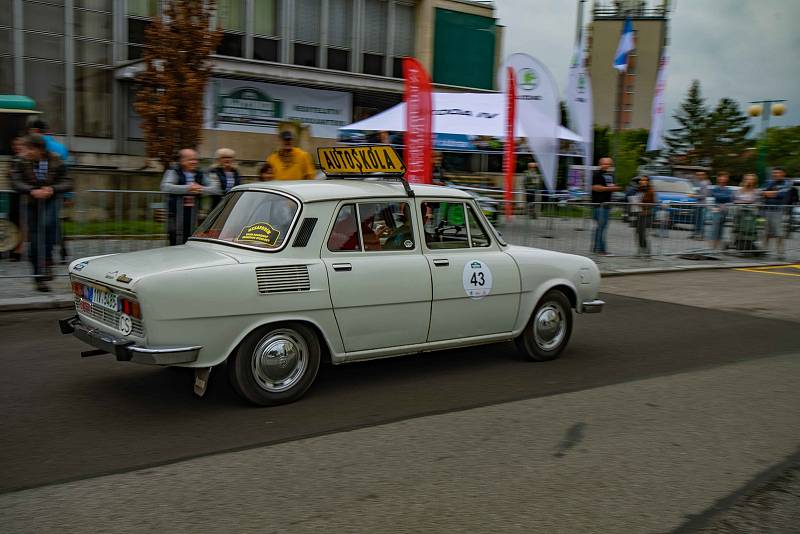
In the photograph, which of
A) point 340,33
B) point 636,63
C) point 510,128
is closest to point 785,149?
point 636,63

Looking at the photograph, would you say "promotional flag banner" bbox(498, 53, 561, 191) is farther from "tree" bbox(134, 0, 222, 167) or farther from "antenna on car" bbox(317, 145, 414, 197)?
"antenna on car" bbox(317, 145, 414, 197)

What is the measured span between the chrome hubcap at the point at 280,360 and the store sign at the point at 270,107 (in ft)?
75.1

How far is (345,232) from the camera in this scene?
5.47 m

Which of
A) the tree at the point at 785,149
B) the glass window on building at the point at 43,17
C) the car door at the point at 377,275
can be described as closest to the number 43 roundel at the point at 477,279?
the car door at the point at 377,275

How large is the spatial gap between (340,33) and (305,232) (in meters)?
27.1

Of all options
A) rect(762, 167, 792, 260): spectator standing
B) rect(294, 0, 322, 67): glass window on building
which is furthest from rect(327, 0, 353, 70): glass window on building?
rect(762, 167, 792, 260): spectator standing

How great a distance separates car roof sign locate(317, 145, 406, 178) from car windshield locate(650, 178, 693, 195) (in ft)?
75.9

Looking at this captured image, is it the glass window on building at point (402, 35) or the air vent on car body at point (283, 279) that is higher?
the glass window on building at point (402, 35)

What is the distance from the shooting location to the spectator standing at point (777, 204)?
53.2 ft

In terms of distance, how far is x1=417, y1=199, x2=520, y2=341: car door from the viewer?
230 inches

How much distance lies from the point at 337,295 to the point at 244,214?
3.28ft

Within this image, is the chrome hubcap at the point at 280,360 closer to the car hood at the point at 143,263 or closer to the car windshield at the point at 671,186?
the car hood at the point at 143,263

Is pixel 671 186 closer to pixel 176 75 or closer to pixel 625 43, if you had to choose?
pixel 625 43

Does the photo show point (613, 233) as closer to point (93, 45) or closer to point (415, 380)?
point (415, 380)
